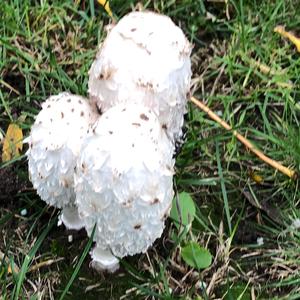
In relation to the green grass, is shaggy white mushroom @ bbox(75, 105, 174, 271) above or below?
above

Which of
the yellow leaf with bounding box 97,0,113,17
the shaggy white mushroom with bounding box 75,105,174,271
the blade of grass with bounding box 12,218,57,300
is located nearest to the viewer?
the shaggy white mushroom with bounding box 75,105,174,271

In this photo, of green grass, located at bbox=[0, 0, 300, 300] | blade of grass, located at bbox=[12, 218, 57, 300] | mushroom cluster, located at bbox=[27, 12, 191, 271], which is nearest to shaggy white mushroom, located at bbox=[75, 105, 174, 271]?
mushroom cluster, located at bbox=[27, 12, 191, 271]

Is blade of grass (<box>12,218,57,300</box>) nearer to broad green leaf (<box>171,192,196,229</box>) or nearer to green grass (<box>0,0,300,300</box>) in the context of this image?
green grass (<box>0,0,300,300</box>)

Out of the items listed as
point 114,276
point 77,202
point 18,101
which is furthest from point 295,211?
point 18,101

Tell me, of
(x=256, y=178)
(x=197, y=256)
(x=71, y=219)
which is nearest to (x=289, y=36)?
(x=256, y=178)

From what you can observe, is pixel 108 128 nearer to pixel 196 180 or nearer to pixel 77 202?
pixel 77 202

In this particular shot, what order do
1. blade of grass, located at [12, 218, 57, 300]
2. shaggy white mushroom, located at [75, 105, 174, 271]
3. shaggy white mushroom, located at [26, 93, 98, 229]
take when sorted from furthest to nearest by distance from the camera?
1. blade of grass, located at [12, 218, 57, 300]
2. shaggy white mushroom, located at [26, 93, 98, 229]
3. shaggy white mushroom, located at [75, 105, 174, 271]

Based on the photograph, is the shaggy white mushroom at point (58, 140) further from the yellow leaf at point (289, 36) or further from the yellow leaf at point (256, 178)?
the yellow leaf at point (289, 36)
